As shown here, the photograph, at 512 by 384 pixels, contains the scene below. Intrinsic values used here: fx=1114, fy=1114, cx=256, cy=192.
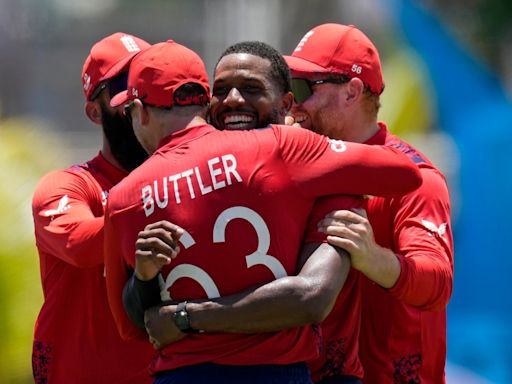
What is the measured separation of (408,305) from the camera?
389 cm

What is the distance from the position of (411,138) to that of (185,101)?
6.65 m

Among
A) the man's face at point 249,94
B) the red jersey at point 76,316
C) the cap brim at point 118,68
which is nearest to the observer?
the man's face at point 249,94

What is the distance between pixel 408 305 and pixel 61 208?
1422 mm

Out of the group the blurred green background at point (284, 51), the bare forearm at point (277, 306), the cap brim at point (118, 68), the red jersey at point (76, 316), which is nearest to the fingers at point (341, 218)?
the bare forearm at point (277, 306)

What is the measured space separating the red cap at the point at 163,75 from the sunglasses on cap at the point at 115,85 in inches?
33.5

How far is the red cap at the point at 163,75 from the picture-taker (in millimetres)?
3641

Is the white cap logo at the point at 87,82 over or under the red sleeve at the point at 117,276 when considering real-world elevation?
over

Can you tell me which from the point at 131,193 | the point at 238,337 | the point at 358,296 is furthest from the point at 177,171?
the point at 358,296

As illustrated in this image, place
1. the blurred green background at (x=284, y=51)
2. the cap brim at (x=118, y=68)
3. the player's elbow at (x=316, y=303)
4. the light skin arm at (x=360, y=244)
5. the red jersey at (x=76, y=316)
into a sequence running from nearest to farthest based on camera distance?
the player's elbow at (x=316, y=303)
the light skin arm at (x=360, y=244)
the red jersey at (x=76, y=316)
the cap brim at (x=118, y=68)
the blurred green background at (x=284, y=51)

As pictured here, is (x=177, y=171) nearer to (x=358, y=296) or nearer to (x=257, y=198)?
(x=257, y=198)

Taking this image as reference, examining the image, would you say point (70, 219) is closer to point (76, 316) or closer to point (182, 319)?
point (76, 316)

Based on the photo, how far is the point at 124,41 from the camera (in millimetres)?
4949

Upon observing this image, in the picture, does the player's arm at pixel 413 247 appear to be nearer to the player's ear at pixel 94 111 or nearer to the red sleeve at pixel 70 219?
the red sleeve at pixel 70 219

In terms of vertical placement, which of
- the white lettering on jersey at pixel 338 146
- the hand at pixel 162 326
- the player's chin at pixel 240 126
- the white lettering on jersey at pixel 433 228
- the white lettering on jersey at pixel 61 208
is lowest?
the hand at pixel 162 326
